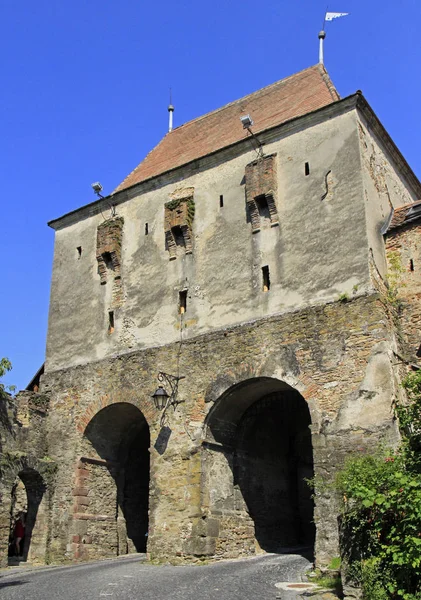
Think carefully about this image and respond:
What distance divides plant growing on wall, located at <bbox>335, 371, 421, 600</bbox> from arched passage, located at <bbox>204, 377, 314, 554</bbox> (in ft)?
16.8

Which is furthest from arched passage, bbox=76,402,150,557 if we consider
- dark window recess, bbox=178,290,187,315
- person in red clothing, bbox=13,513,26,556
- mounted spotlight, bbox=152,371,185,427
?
person in red clothing, bbox=13,513,26,556

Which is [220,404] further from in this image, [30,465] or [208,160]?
[208,160]

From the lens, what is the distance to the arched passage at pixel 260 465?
14.3 metres

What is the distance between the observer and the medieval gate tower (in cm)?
1323

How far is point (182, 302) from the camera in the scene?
1583 centimetres

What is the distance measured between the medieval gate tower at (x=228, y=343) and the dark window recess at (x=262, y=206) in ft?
0.12

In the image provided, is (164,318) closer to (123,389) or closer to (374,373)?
(123,389)

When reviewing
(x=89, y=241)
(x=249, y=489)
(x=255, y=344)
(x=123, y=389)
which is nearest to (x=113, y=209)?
(x=89, y=241)

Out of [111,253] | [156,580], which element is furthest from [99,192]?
[156,580]

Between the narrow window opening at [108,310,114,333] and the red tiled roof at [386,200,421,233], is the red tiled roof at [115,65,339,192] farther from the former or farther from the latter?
the narrow window opening at [108,310,114,333]

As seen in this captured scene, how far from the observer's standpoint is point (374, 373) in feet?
40.7

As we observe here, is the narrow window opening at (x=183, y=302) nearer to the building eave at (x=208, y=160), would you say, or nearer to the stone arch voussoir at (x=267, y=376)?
the stone arch voussoir at (x=267, y=376)

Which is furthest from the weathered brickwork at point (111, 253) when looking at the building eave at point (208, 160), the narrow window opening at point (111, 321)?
the building eave at point (208, 160)

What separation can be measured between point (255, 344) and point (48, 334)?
22.4ft
